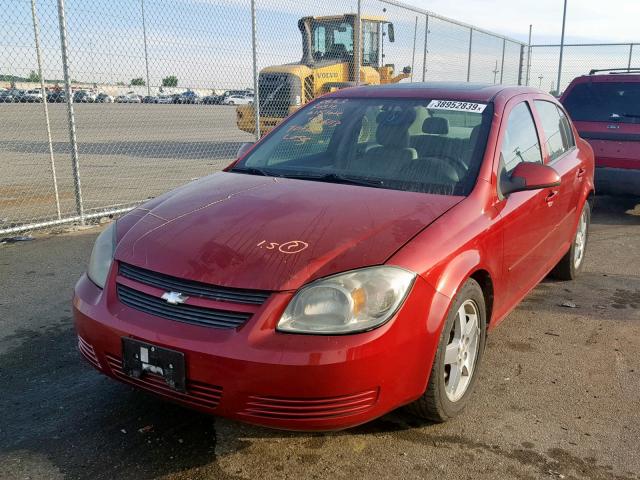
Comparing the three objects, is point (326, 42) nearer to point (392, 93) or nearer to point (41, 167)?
point (41, 167)

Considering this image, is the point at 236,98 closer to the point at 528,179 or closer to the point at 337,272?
the point at 528,179

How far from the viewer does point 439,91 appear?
3.84m

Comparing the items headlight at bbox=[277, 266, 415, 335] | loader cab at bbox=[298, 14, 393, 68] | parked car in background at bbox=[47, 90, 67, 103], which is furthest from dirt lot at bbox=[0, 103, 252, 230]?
headlight at bbox=[277, 266, 415, 335]

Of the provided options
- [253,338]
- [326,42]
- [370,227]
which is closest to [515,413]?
[370,227]

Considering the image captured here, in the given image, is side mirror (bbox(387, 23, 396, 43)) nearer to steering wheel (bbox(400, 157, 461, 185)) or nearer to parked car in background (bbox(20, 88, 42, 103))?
parked car in background (bbox(20, 88, 42, 103))

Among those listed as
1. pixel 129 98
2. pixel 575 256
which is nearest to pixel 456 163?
pixel 575 256

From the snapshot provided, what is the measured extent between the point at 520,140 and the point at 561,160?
2.83 feet

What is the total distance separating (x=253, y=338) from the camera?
2.26 m

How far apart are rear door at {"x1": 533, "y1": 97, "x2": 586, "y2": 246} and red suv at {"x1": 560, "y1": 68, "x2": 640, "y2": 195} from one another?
9.06 ft

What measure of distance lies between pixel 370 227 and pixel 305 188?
0.66 m

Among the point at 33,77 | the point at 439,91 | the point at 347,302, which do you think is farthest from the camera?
the point at 33,77

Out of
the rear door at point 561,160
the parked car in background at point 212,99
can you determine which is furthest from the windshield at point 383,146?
the parked car in background at point 212,99

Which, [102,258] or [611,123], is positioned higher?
[611,123]

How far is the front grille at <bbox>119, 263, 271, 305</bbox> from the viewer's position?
2352 millimetres
